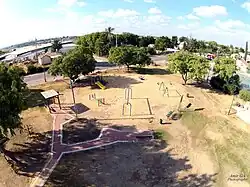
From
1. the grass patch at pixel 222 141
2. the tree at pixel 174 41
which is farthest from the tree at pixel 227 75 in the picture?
the tree at pixel 174 41

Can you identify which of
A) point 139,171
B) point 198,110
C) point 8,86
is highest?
point 8,86

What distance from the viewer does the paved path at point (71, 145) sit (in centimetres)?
2434

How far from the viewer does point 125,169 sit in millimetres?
24609

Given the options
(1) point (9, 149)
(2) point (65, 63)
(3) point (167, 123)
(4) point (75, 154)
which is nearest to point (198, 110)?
(3) point (167, 123)

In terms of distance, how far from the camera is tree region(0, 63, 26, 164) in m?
22.2

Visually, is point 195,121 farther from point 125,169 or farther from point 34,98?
point 34,98

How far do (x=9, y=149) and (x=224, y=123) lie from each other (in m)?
27.6

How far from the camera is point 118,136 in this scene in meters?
30.2

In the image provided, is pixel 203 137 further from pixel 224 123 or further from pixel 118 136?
pixel 118 136

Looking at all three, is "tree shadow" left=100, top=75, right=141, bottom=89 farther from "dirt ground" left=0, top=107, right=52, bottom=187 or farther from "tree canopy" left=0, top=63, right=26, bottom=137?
"tree canopy" left=0, top=63, right=26, bottom=137

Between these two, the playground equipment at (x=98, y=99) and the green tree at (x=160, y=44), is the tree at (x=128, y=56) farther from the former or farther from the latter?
the green tree at (x=160, y=44)

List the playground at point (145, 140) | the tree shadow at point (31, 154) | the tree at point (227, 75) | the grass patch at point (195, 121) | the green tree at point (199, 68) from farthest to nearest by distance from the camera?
the tree at point (227, 75)
the green tree at point (199, 68)
the grass patch at point (195, 121)
the tree shadow at point (31, 154)
the playground at point (145, 140)

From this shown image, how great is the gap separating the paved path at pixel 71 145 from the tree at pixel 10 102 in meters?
3.62

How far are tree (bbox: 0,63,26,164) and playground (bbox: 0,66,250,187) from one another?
5.19 m
